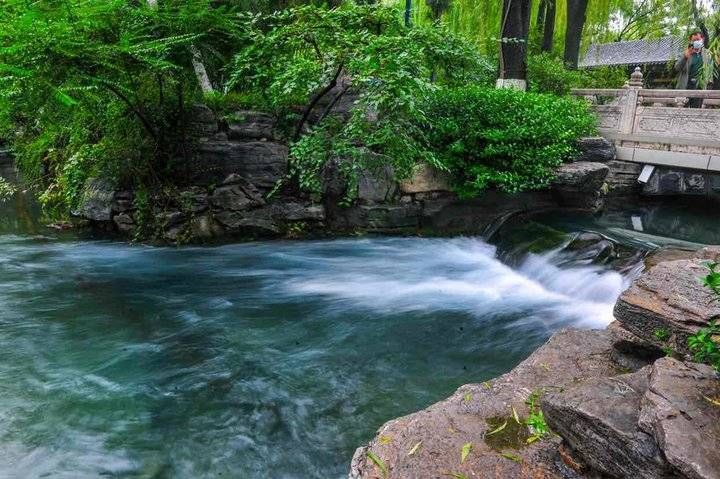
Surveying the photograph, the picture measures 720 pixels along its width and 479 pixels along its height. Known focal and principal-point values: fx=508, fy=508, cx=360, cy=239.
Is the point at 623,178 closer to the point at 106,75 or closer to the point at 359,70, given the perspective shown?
the point at 359,70

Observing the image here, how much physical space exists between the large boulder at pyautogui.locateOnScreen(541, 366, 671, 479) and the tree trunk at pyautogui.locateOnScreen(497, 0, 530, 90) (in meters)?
8.86

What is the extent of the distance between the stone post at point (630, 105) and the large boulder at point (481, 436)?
327 inches

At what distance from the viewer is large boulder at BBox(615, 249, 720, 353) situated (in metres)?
2.92

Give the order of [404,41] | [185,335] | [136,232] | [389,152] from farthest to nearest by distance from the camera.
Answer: [136,232] → [389,152] → [404,41] → [185,335]

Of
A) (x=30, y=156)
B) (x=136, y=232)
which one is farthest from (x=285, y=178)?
(x=30, y=156)

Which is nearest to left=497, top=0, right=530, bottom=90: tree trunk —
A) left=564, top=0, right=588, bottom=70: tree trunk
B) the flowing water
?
the flowing water

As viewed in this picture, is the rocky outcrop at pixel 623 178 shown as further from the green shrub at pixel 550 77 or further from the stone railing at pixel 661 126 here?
the green shrub at pixel 550 77

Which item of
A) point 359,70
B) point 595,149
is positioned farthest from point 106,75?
point 595,149

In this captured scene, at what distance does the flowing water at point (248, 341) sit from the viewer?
3.75m

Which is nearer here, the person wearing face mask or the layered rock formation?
the layered rock formation

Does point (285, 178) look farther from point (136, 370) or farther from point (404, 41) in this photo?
point (136, 370)

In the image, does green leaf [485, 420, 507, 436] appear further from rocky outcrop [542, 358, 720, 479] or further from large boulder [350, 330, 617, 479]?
rocky outcrop [542, 358, 720, 479]

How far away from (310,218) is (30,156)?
22.5 feet

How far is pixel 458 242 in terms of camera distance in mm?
8719
